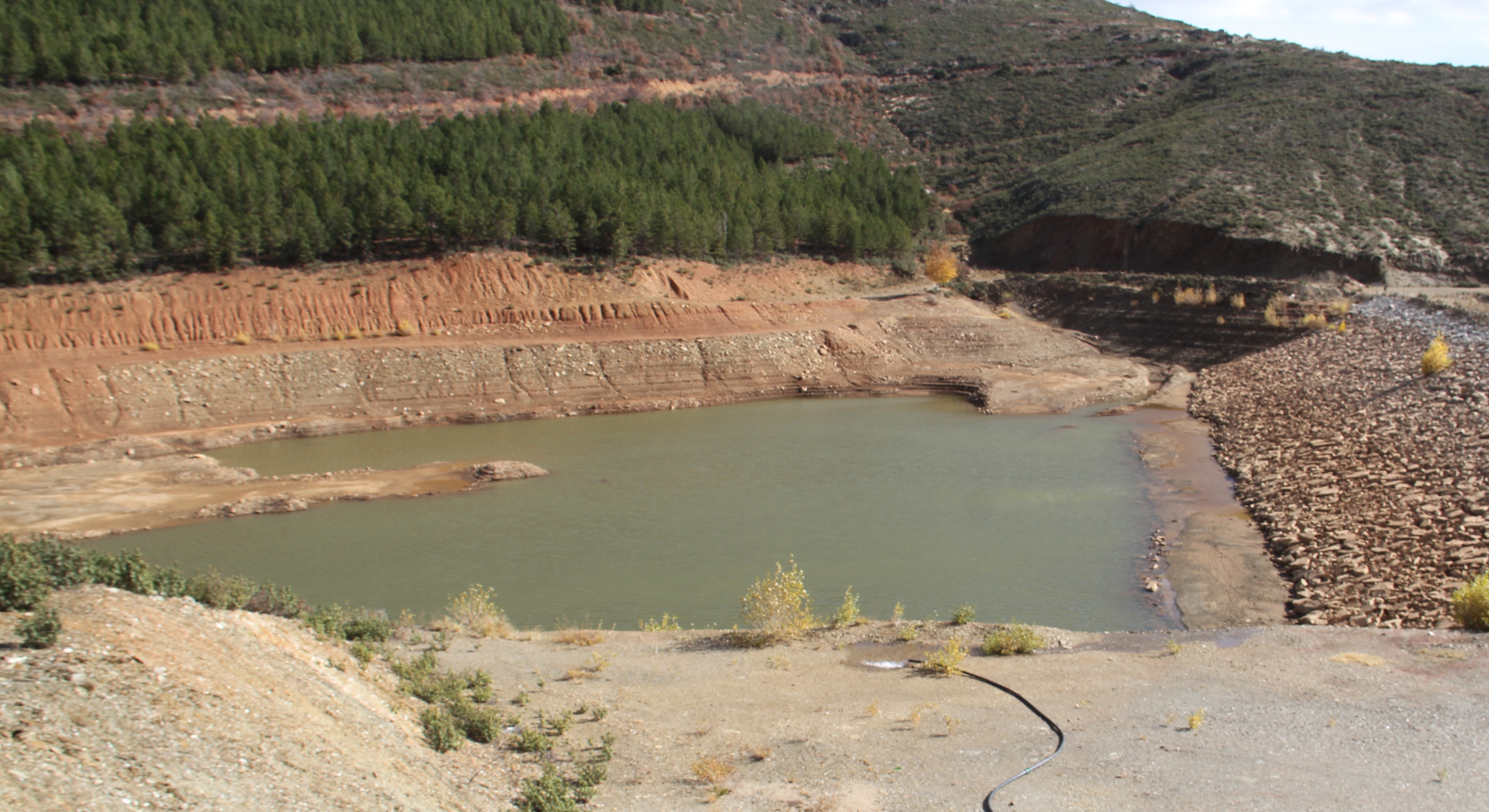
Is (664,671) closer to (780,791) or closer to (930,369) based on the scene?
(780,791)

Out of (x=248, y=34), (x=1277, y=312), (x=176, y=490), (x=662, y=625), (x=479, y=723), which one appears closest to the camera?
(x=479, y=723)

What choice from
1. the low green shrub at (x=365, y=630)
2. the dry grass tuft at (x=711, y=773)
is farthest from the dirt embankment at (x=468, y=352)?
the dry grass tuft at (x=711, y=773)

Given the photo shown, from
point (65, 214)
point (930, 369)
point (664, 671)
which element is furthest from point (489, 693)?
point (65, 214)

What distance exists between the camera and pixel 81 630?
28.0 feet

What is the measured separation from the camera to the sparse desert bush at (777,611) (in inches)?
554

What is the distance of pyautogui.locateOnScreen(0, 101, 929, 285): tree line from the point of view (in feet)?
130

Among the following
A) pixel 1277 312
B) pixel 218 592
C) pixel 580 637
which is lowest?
pixel 580 637

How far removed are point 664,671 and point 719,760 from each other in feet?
9.69

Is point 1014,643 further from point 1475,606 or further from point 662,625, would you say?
point 1475,606

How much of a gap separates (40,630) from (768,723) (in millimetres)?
6900

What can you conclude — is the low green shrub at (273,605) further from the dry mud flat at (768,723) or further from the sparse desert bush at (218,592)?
the dry mud flat at (768,723)

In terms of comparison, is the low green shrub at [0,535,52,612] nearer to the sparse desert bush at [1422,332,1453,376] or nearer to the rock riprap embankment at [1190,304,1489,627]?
the rock riprap embankment at [1190,304,1489,627]

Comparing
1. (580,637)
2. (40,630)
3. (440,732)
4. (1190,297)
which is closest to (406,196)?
(1190,297)

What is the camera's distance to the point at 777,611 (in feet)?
46.2
